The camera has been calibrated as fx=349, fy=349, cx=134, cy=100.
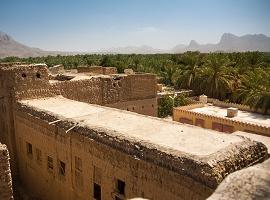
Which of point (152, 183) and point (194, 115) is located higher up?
point (152, 183)

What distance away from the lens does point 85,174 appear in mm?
10195

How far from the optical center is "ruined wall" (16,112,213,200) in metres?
7.67

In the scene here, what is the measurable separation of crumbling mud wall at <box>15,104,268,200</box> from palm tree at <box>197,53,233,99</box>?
22201mm

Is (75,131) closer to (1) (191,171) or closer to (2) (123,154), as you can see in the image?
(2) (123,154)

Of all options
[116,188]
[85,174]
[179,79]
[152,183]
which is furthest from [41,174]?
[179,79]

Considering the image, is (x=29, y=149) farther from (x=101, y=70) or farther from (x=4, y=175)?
(x=101, y=70)

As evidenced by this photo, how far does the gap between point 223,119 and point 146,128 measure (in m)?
11.4

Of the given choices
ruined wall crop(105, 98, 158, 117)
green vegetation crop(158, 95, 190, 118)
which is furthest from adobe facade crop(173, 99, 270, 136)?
green vegetation crop(158, 95, 190, 118)

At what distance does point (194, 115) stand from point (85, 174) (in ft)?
43.1

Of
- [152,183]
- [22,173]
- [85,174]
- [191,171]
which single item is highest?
[191,171]

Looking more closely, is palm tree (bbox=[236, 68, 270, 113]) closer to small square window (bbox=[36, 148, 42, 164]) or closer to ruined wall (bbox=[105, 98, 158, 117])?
ruined wall (bbox=[105, 98, 158, 117])

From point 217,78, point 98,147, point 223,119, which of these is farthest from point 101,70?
point 98,147

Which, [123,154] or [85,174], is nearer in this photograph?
[123,154]

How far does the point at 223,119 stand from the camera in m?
20.4
